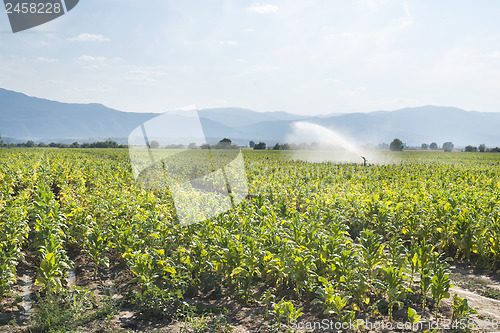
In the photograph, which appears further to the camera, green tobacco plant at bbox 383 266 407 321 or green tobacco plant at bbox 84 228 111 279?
green tobacco plant at bbox 84 228 111 279

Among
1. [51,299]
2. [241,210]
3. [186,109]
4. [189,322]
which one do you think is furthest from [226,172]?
[51,299]

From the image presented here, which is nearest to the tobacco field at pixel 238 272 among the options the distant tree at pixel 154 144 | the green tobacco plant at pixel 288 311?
the green tobacco plant at pixel 288 311

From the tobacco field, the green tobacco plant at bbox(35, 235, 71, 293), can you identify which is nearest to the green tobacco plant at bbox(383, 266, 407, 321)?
the tobacco field

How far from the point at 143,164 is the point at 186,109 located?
247 centimetres

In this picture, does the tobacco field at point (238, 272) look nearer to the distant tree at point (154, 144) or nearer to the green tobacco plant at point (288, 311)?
the green tobacco plant at point (288, 311)

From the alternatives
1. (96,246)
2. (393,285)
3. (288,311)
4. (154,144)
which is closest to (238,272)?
(288,311)

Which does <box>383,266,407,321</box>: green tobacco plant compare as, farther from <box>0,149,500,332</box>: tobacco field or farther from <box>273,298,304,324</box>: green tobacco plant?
<box>273,298,304,324</box>: green tobacco plant

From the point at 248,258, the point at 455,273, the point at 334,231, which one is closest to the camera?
the point at 248,258

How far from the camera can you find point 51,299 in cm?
515

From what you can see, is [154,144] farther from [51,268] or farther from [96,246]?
[51,268]

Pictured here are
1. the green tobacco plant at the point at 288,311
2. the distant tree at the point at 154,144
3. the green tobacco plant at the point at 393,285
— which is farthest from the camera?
the distant tree at the point at 154,144

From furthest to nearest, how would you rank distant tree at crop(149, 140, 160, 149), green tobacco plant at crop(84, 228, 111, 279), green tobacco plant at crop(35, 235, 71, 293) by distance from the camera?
distant tree at crop(149, 140, 160, 149) < green tobacco plant at crop(84, 228, 111, 279) < green tobacco plant at crop(35, 235, 71, 293)

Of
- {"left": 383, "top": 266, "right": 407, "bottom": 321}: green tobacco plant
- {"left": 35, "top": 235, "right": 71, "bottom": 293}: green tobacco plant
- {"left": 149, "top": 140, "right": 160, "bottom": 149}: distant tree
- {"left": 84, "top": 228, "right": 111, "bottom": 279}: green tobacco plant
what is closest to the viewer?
{"left": 383, "top": 266, "right": 407, "bottom": 321}: green tobacco plant

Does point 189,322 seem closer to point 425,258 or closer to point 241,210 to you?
point 241,210
